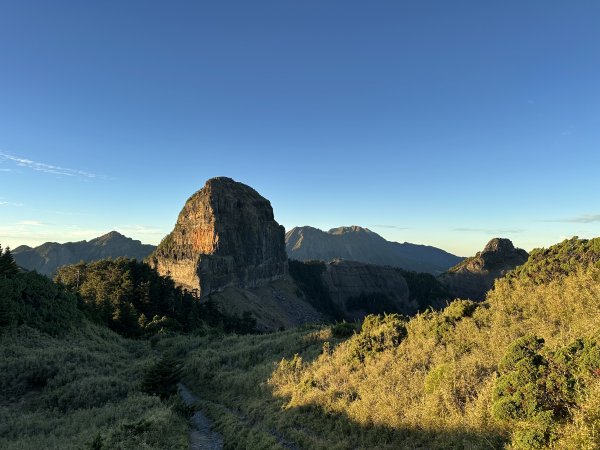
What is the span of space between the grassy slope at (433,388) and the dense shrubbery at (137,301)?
4973cm

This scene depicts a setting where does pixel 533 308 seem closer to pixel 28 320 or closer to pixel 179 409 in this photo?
pixel 179 409

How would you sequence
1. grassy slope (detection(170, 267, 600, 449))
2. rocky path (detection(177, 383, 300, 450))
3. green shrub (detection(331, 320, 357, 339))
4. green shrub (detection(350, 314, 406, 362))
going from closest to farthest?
grassy slope (detection(170, 267, 600, 449)) → rocky path (detection(177, 383, 300, 450)) → green shrub (detection(350, 314, 406, 362)) → green shrub (detection(331, 320, 357, 339))

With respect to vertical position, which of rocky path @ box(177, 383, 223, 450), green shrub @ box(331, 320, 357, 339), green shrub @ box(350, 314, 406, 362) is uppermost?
green shrub @ box(350, 314, 406, 362)

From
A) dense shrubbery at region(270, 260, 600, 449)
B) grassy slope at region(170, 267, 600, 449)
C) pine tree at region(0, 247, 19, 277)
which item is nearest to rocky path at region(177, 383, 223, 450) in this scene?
grassy slope at region(170, 267, 600, 449)

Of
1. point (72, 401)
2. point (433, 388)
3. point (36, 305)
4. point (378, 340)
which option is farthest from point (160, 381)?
point (36, 305)

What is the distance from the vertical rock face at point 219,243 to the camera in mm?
145125

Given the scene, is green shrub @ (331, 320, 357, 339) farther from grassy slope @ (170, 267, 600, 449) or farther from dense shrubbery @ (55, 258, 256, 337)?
dense shrubbery @ (55, 258, 256, 337)

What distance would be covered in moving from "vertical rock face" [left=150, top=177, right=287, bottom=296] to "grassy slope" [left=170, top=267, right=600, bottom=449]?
122 m

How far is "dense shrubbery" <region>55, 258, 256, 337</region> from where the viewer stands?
220ft

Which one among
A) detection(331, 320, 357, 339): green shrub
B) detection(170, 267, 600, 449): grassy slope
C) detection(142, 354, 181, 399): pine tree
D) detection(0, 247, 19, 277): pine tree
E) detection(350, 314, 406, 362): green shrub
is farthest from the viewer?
detection(0, 247, 19, 277): pine tree

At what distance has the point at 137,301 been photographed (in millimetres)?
84375

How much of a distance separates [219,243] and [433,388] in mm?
153489

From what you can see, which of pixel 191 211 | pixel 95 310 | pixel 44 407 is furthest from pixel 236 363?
pixel 191 211

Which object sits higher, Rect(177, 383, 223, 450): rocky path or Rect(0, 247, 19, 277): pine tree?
Rect(0, 247, 19, 277): pine tree
